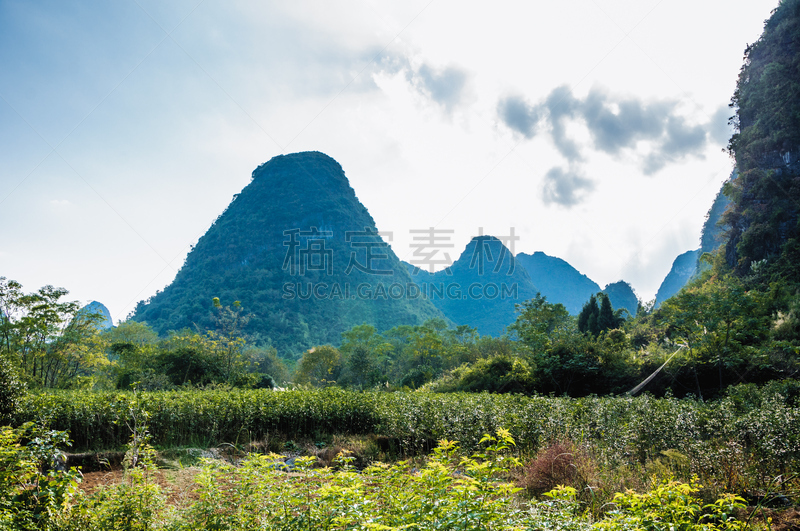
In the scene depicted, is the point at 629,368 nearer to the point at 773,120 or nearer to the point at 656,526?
the point at 656,526

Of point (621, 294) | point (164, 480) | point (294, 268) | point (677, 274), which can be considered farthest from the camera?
point (621, 294)

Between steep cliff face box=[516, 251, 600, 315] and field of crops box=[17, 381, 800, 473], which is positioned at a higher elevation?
steep cliff face box=[516, 251, 600, 315]

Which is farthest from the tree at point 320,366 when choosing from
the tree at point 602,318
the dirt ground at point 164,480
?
the dirt ground at point 164,480

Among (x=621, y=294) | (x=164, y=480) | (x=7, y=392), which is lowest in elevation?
(x=164, y=480)

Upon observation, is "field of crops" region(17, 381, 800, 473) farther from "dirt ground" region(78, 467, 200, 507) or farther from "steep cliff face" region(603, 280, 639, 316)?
"steep cliff face" region(603, 280, 639, 316)

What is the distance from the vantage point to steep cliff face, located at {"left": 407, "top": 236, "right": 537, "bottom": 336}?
8438cm

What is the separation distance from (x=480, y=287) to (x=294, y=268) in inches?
1770

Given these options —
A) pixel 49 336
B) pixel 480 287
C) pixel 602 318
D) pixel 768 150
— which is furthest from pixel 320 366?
pixel 480 287

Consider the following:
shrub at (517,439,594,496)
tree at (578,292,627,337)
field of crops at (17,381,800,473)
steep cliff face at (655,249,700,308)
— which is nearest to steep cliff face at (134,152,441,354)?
tree at (578,292,627,337)

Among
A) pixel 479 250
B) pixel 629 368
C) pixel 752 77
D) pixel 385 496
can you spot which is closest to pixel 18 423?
pixel 385 496

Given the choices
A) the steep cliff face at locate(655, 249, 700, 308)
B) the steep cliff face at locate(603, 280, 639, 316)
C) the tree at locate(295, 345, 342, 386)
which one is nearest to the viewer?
the tree at locate(295, 345, 342, 386)

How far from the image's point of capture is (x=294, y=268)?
67.2 meters

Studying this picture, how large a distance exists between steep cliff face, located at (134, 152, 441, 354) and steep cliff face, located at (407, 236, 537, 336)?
14.3m

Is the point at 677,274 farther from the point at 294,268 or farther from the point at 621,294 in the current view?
the point at 294,268
